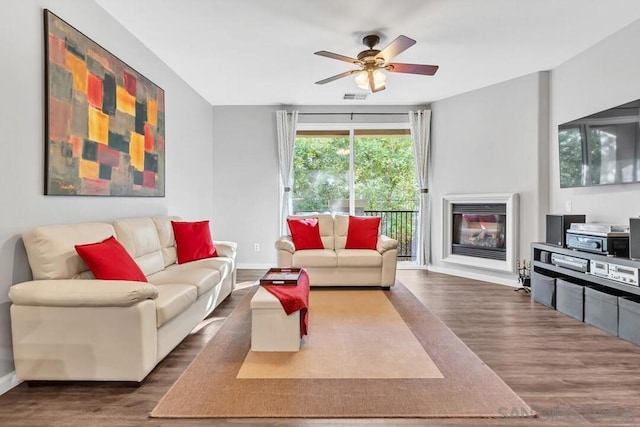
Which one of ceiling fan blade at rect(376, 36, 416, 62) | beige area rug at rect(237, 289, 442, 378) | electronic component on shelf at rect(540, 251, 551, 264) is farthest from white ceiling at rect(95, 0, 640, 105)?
beige area rug at rect(237, 289, 442, 378)

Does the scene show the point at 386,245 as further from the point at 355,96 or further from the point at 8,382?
the point at 8,382

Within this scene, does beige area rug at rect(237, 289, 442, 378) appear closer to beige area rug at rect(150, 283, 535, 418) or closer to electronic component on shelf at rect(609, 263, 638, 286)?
beige area rug at rect(150, 283, 535, 418)

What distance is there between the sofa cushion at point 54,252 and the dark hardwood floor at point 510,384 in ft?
2.26

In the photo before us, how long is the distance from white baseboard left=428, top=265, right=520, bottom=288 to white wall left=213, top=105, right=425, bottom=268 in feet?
8.51

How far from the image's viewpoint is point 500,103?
493cm

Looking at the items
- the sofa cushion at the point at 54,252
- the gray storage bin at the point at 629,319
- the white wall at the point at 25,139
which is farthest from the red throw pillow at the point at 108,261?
the gray storage bin at the point at 629,319

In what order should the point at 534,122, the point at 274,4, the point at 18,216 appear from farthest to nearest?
1. the point at 534,122
2. the point at 274,4
3. the point at 18,216

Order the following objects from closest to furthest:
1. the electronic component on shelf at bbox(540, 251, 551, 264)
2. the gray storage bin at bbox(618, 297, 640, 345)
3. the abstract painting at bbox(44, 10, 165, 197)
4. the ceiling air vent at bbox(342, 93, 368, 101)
A: the abstract painting at bbox(44, 10, 165, 197)
the gray storage bin at bbox(618, 297, 640, 345)
the electronic component on shelf at bbox(540, 251, 551, 264)
the ceiling air vent at bbox(342, 93, 368, 101)

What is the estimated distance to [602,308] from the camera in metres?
3.06

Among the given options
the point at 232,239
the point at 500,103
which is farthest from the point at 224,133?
the point at 500,103

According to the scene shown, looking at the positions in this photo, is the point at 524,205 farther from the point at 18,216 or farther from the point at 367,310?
the point at 18,216

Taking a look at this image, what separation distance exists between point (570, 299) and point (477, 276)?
1.75m

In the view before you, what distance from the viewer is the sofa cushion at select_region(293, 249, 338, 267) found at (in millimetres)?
4410

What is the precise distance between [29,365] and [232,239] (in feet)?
13.0
